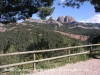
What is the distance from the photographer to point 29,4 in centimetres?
1347

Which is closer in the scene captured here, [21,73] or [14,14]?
[21,73]

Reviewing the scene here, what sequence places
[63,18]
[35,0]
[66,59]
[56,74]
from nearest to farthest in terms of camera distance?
[56,74]
[66,59]
[35,0]
[63,18]

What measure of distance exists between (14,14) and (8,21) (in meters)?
0.69

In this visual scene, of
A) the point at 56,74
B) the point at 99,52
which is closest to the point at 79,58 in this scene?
the point at 99,52

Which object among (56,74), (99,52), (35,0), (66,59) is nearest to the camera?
(56,74)

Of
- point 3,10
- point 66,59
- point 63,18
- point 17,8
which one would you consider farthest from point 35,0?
point 63,18

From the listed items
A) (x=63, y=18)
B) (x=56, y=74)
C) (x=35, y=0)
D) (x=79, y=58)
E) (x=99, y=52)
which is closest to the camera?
(x=56, y=74)

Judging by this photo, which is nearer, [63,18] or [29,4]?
[29,4]

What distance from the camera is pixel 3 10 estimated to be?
43.1ft

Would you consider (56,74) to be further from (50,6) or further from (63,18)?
(63,18)

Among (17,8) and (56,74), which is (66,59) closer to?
(56,74)

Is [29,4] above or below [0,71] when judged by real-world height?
above

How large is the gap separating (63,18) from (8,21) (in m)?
163

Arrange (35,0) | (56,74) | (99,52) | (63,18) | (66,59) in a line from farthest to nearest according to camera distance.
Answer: (63,18) < (99,52) < (35,0) < (66,59) < (56,74)
